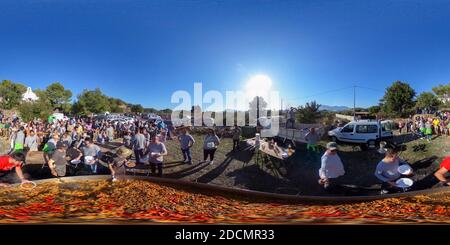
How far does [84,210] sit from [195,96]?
1.96 meters

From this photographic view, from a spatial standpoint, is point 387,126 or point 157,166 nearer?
point 387,126

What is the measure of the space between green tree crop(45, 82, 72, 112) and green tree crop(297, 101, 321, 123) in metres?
3.20

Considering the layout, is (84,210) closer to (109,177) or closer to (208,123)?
(109,177)

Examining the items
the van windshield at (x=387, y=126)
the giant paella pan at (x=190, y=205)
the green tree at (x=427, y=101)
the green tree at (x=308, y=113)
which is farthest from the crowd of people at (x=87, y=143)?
the green tree at (x=427, y=101)

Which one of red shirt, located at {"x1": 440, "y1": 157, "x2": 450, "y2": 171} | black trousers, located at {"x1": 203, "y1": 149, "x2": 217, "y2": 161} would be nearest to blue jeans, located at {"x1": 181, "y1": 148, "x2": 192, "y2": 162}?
black trousers, located at {"x1": 203, "y1": 149, "x2": 217, "y2": 161}

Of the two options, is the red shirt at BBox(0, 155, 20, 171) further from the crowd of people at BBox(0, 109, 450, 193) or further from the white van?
the white van

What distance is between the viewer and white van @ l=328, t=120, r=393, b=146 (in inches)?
128

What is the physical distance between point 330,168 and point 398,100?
1146 mm

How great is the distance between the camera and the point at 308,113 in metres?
3.32

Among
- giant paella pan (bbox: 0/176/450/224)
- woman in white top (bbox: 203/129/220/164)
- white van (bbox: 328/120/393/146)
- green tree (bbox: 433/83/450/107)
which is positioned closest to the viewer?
giant paella pan (bbox: 0/176/450/224)

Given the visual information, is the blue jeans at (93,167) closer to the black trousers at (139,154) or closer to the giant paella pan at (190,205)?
the giant paella pan at (190,205)

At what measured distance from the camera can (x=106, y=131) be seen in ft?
12.6

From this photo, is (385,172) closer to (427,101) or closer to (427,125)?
(427,125)

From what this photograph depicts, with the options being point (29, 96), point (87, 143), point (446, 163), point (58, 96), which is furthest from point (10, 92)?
point (446, 163)
